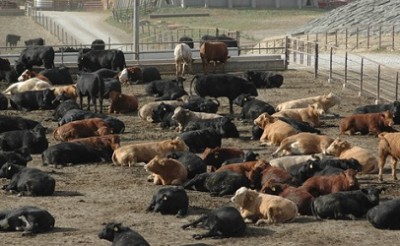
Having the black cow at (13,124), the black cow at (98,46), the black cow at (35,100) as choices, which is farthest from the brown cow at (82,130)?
the black cow at (98,46)

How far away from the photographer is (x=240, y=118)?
82.7 feet

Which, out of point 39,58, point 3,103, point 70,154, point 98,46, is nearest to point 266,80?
point 39,58

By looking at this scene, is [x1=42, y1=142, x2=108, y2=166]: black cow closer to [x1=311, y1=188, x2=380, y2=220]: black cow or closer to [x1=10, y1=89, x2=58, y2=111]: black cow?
[x1=311, y1=188, x2=380, y2=220]: black cow

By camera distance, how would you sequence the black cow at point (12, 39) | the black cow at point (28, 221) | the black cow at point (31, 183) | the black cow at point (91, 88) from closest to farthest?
the black cow at point (28, 221)
the black cow at point (31, 183)
the black cow at point (91, 88)
the black cow at point (12, 39)

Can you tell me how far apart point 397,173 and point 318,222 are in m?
3.57

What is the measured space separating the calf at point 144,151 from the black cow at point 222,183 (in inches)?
82.3

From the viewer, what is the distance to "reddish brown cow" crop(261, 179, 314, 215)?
15791 millimetres

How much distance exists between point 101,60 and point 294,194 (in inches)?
702

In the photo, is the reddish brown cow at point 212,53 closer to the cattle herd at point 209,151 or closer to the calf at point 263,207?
the cattle herd at point 209,151

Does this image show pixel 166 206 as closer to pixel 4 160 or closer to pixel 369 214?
pixel 369 214

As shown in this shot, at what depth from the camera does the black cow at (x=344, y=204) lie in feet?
50.9

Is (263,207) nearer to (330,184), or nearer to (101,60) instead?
(330,184)

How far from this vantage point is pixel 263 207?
50.5ft

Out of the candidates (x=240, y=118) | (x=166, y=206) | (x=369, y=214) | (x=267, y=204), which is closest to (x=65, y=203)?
(x=166, y=206)
